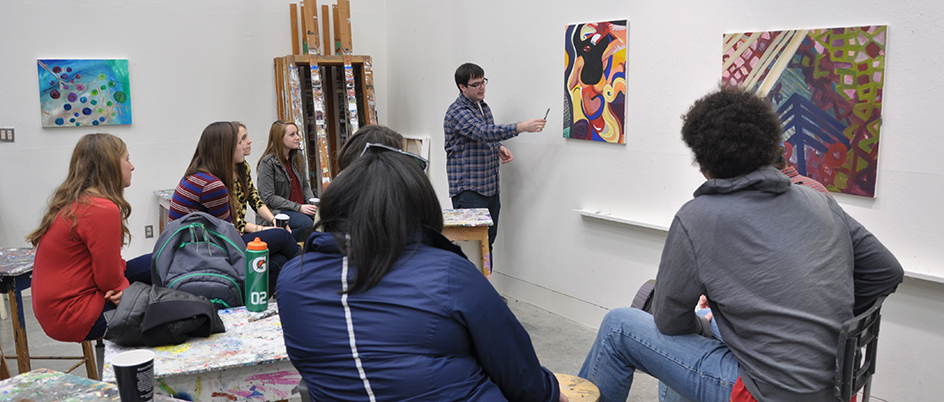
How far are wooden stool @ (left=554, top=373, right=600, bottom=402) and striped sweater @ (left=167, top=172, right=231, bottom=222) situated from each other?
7.04 ft

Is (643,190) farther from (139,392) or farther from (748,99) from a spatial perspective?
(139,392)

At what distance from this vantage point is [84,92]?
17.4 ft

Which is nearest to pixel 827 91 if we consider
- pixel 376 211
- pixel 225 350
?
pixel 376 211

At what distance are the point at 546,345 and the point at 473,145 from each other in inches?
57.1

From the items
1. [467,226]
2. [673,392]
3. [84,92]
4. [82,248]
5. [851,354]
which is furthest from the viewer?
[84,92]

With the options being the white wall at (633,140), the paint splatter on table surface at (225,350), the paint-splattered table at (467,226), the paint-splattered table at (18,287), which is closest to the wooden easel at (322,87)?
the white wall at (633,140)

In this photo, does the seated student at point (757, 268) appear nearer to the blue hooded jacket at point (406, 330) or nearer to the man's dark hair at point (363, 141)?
the blue hooded jacket at point (406, 330)

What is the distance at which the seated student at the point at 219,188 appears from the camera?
3.39 meters

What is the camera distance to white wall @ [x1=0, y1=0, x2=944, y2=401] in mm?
2869

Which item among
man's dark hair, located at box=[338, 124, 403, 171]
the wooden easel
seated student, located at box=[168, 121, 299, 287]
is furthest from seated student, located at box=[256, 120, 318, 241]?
man's dark hair, located at box=[338, 124, 403, 171]

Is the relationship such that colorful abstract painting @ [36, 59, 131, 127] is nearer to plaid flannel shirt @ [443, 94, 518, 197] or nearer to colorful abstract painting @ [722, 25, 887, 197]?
plaid flannel shirt @ [443, 94, 518, 197]

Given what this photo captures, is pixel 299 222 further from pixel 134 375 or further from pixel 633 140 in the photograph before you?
pixel 134 375

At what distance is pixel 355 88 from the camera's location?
625 centimetres

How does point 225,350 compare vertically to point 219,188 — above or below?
below
